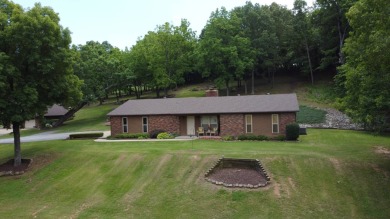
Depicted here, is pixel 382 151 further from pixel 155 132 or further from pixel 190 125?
pixel 155 132

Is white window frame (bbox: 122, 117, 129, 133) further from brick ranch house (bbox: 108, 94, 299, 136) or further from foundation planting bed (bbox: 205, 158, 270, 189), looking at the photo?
foundation planting bed (bbox: 205, 158, 270, 189)

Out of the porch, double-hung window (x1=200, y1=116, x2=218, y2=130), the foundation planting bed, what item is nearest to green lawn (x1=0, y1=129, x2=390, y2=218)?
the foundation planting bed

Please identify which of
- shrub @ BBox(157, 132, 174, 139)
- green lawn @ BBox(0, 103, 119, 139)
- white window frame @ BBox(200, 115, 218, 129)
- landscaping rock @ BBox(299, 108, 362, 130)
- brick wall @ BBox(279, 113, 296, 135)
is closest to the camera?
brick wall @ BBox(279, 113, 296, 135)

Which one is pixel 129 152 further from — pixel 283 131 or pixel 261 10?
pixel 261 10

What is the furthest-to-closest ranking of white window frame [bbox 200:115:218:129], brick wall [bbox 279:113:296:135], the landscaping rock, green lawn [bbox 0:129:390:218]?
the landscaping rock < white window frame [bbox 200:115:218:129] < brick wall [bbox 279:113:296:135] < green lawn [bbox 0:129:390:218]

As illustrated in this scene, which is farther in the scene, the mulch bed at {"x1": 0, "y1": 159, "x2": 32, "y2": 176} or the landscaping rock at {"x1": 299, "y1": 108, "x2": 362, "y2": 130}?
the landscaping rock at {"x1": 299, "y1": 108, "x2": 362, "y2": 130}
